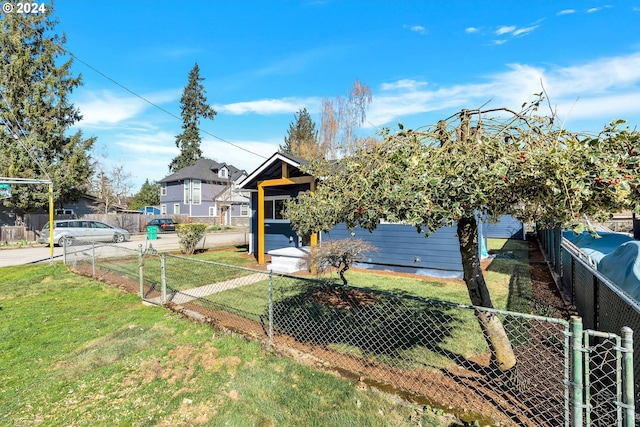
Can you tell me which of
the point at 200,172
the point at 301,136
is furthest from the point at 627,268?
the point at 200,172

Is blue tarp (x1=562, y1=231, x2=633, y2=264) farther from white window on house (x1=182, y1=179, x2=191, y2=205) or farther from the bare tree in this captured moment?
white window on house (x1=182, y1=179, x2=191, y2=205)

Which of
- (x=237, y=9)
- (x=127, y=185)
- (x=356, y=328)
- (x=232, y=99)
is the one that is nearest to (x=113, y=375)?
(x=356, y=328)

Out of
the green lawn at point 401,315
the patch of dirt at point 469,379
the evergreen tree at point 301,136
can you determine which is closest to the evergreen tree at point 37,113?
the evergreen tree at point 301,136

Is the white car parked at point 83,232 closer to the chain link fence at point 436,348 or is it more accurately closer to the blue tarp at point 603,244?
the chain link fence at point 436,348

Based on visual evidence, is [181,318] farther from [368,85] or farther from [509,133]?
[368,85]

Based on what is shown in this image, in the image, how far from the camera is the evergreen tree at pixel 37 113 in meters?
19.7

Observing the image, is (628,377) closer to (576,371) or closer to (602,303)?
(576,371)

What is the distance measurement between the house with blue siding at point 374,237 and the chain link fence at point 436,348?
2.85 metres

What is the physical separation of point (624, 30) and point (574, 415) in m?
8.95

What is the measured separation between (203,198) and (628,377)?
4055 centimetres

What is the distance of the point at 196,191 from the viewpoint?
3856cm

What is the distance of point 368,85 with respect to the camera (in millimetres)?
29172

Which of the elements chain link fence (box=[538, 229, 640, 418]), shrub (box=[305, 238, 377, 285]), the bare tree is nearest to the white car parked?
shrub (box=[305, 238, 377, 285])

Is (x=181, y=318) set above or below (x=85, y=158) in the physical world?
below
